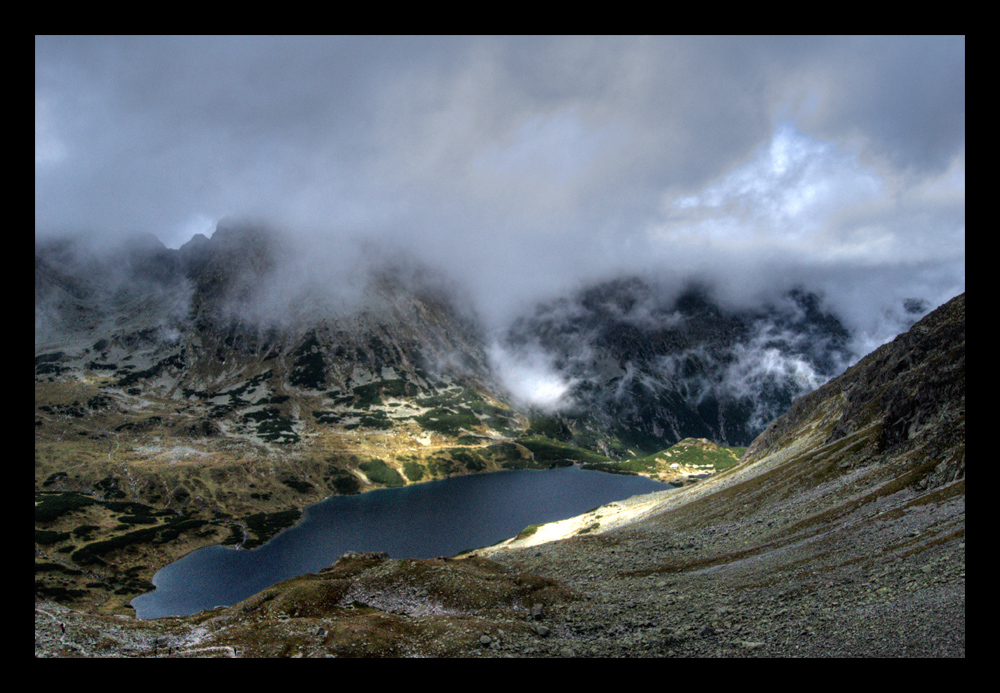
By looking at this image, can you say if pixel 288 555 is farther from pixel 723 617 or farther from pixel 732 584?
pixel 723 617

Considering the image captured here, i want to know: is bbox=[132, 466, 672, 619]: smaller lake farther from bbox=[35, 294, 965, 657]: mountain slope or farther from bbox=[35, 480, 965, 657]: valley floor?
bbox=[35, 480, 965, 657]: valley floor

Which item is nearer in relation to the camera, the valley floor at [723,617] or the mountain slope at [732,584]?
the valley floor at [723,617]

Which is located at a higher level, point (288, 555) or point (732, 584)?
point (732, 584)

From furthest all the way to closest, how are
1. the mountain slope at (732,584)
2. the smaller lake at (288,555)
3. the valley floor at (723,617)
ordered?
the smaller lake at (288,555), the mountain slope at (732,584), the valley floor at (723,617)

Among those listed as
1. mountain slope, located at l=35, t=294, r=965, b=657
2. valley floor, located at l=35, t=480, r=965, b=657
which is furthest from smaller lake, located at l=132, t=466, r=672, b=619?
valley floor, located at l=35, t=480, r=965, b=657

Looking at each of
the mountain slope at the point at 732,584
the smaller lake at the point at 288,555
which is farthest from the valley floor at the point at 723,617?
the smaller lake at the point at 288,555

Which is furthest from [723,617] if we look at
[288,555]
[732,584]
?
[288,555]

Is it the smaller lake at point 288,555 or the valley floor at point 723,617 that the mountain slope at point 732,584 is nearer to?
the valley floor at point 723,617

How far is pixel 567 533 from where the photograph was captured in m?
110

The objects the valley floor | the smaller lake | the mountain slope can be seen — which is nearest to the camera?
the valley floor
